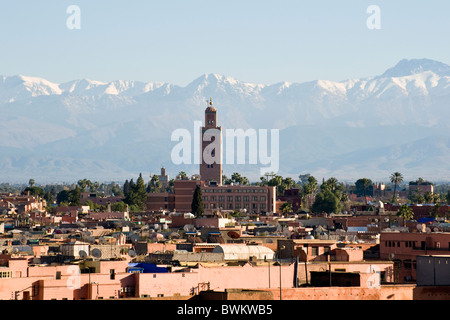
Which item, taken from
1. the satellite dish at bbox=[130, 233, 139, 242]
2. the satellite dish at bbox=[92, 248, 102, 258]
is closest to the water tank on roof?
the satellite dish at bbox=[92, 248, 102, 258]

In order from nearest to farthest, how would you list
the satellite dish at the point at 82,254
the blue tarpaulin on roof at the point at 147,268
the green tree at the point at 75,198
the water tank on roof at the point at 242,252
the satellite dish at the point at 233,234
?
the blue tarpaulin on roof at the point at 147,268 < the satellite dish at the point at 82,254 < the water tank on roof at the point at 242,252 < the satellite dish at the point at 233,234 < the green tree at the point at 75,198

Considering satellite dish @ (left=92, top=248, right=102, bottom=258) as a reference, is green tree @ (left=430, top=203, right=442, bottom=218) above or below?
above

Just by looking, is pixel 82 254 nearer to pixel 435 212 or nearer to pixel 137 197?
pixel 435 212

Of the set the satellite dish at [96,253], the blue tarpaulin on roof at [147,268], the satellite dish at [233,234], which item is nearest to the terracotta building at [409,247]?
the satellite dish at [96,253]

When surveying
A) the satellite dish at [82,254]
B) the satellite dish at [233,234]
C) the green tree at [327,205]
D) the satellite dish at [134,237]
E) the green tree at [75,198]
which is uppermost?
the green tree at [75,198]

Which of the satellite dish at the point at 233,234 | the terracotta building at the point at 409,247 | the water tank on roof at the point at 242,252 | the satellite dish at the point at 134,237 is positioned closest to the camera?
the water tank on roof at the point at 242,252

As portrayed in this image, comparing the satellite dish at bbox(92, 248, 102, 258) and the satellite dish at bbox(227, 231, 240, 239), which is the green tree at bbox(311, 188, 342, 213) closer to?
the satellite dish at bbox(227, 231, 240, 239)

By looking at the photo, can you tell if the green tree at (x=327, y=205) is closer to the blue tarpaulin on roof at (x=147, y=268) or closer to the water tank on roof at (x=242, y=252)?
the water tank on roof at (x=242, y=252)

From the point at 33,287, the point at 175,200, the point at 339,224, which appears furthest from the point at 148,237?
the point at 175,200

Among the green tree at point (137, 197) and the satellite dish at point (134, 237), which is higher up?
the green tree at point (137, 197)

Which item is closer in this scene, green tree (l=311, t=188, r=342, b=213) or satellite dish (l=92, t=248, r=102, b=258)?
satellite dish (l=92, t=248, r=102, b=258)

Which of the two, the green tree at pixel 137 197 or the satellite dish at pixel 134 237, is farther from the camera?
the green tree at pixel 137 197

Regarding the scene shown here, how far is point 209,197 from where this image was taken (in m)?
182

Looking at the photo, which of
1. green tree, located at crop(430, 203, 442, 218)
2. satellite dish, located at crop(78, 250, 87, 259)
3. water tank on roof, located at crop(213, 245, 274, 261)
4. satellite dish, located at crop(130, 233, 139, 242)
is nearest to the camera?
satellite dish, located at crop(78, 250, 87, 259)
